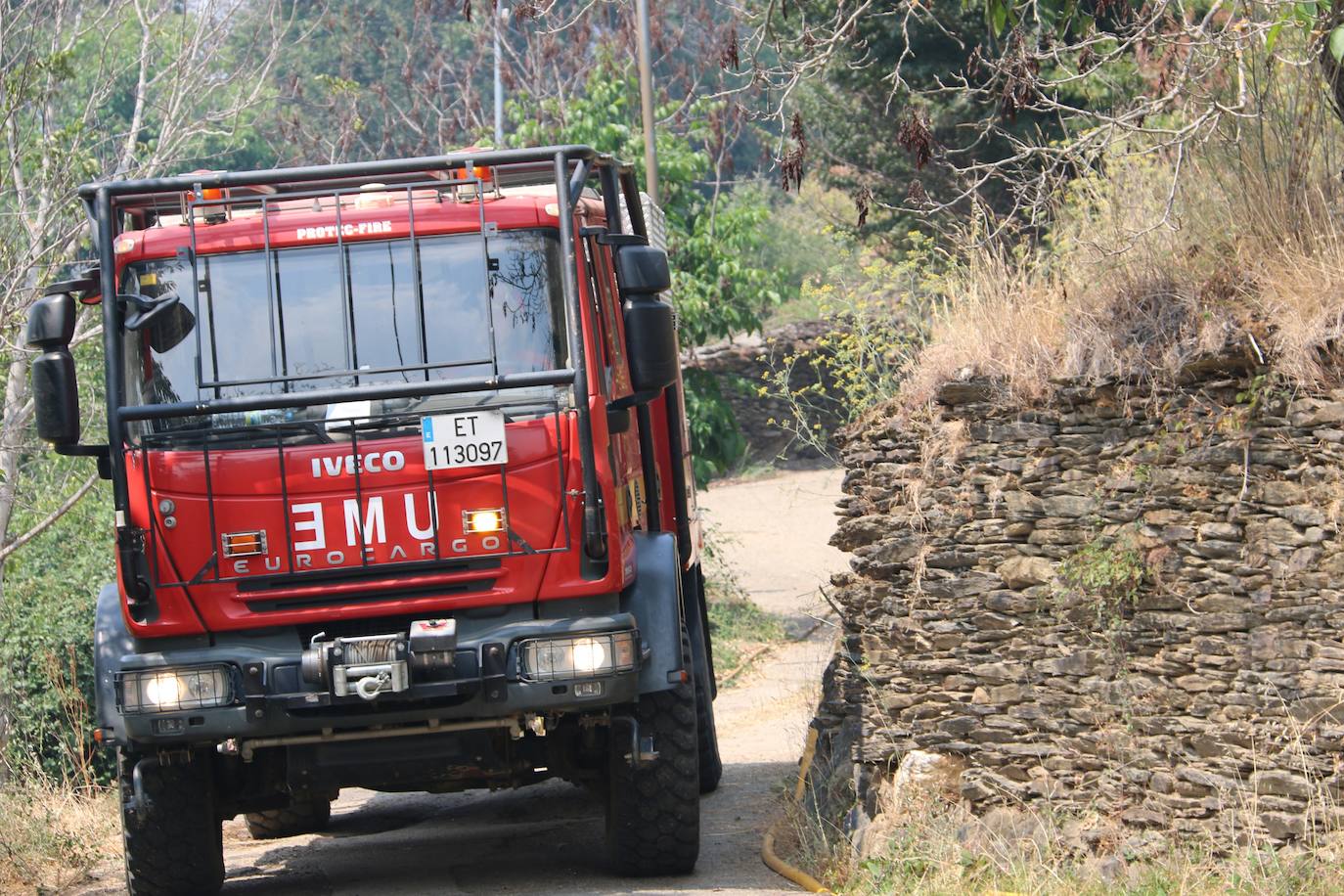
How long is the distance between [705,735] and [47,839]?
12.7ft

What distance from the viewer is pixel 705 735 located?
9547 mm

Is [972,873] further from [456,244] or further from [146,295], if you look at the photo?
[146,295]

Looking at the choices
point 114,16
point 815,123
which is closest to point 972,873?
point 114,16

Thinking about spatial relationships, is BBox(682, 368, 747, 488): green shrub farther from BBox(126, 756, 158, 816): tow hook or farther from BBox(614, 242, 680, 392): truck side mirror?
BBox(126, 756, 158, 816): tow hook

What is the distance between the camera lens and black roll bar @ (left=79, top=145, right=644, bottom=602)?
21.0 ft

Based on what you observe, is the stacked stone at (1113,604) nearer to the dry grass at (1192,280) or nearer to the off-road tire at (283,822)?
the dry grass at (1192,280)

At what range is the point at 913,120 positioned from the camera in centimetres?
740

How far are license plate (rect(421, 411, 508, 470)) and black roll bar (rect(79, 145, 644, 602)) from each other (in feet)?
0.45

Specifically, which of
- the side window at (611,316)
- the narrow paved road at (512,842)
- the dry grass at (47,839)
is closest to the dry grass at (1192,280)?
the side window at (611,316)

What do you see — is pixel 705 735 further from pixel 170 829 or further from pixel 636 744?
pixel 170 829

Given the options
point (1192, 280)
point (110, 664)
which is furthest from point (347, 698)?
point (1192, 280)

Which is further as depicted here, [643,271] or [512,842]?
[512,842]

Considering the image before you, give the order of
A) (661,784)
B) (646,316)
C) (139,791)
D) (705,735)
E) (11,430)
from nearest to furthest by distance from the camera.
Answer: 1. (646,316)
2. (139,791)
3. (661,784)
4. (705,735)
5. (11,430)

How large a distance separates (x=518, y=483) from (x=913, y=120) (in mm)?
2681
